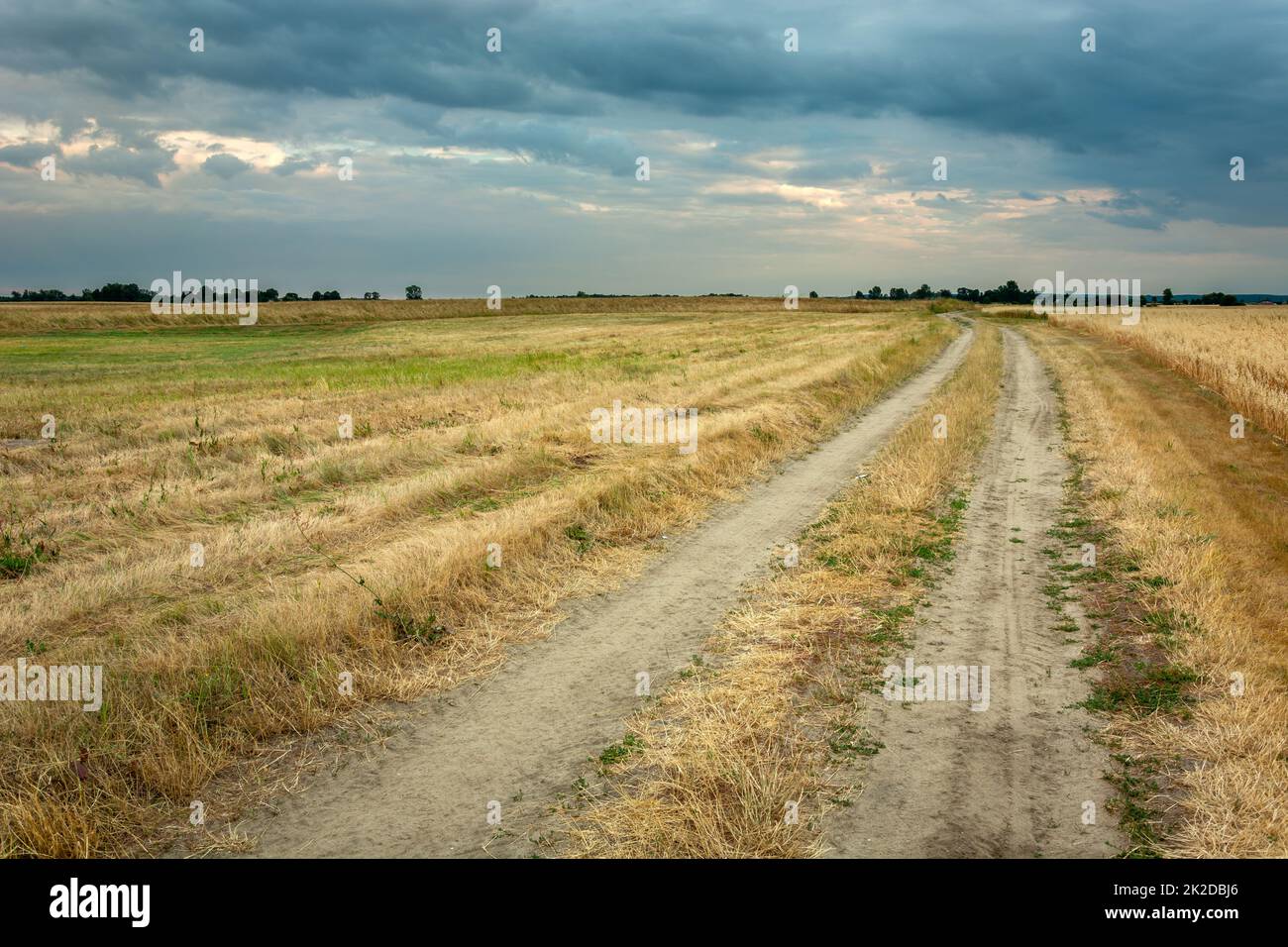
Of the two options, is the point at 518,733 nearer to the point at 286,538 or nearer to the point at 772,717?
the point at 772,717

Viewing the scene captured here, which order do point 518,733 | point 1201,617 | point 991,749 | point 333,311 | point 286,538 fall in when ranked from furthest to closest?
point 333,311 < point 286,538 < point 1201,617 < point 518,733 < point 991,749

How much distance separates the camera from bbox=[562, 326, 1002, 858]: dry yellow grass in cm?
434

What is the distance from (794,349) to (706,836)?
1330 inches

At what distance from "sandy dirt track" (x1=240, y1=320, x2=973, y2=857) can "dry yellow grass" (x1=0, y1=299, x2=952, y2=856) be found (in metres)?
0.45

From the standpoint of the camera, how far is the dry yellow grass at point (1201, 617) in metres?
4.41

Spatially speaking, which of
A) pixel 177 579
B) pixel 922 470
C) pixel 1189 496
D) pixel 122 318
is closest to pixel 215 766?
pixel 177 579

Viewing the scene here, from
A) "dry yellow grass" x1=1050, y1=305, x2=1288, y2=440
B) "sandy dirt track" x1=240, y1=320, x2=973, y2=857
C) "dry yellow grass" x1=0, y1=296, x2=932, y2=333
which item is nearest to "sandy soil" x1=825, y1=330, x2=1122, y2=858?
"sandy dirt track" x1=240, y1=320, x2=973, y2=857

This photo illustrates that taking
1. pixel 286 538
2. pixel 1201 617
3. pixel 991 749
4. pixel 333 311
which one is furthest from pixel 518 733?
pixel 333 311

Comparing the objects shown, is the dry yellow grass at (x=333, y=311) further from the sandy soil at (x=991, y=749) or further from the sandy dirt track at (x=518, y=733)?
the sandy soil at (x=991, y=749)

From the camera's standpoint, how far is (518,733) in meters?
5.54

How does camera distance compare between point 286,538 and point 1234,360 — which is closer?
point 286,538

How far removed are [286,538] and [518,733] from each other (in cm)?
549

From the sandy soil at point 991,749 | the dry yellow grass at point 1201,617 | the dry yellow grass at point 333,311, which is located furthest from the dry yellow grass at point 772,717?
the dry yellow grass at point 333,311
